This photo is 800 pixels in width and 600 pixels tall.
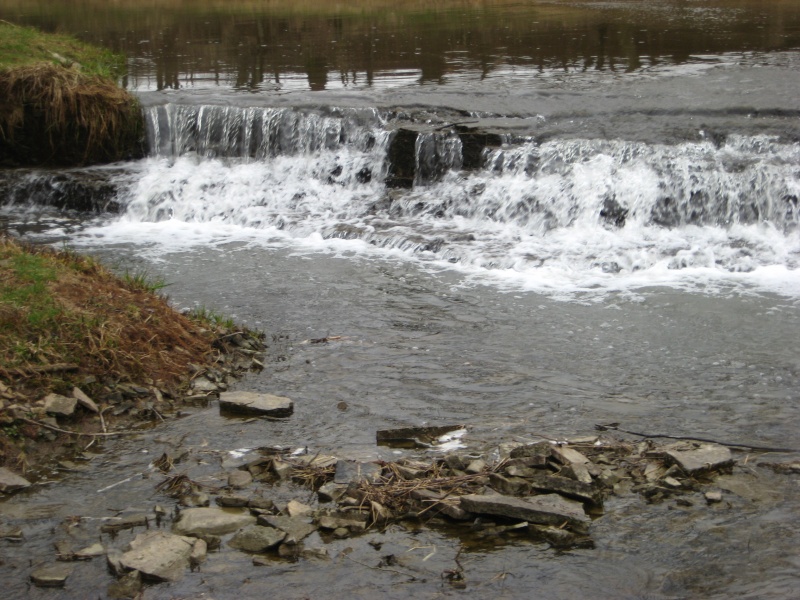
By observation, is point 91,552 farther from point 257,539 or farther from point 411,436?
point 411,436

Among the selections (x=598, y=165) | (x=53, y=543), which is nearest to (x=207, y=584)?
(x=53, y=543)

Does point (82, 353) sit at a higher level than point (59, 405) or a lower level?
higher

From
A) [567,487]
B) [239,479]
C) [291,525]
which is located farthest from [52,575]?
[567,487]

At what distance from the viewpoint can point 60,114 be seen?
13.7 m

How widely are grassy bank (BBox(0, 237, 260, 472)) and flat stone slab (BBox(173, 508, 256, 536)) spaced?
1358 mm

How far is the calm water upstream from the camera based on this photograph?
4.96 meters

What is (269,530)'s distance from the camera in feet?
16.4

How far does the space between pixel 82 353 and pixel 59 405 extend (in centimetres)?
57

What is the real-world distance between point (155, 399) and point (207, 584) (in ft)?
8.15

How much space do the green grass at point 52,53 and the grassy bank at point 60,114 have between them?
28mm

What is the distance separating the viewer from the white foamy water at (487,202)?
10.7m

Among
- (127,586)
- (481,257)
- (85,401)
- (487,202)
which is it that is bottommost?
(127,586)

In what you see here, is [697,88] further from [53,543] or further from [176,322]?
[53,543]

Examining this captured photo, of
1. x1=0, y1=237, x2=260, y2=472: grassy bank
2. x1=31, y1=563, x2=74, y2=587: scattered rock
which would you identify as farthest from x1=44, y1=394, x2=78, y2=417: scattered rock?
x1=31, y1=563, x2=74, y2=587: scattered rock
